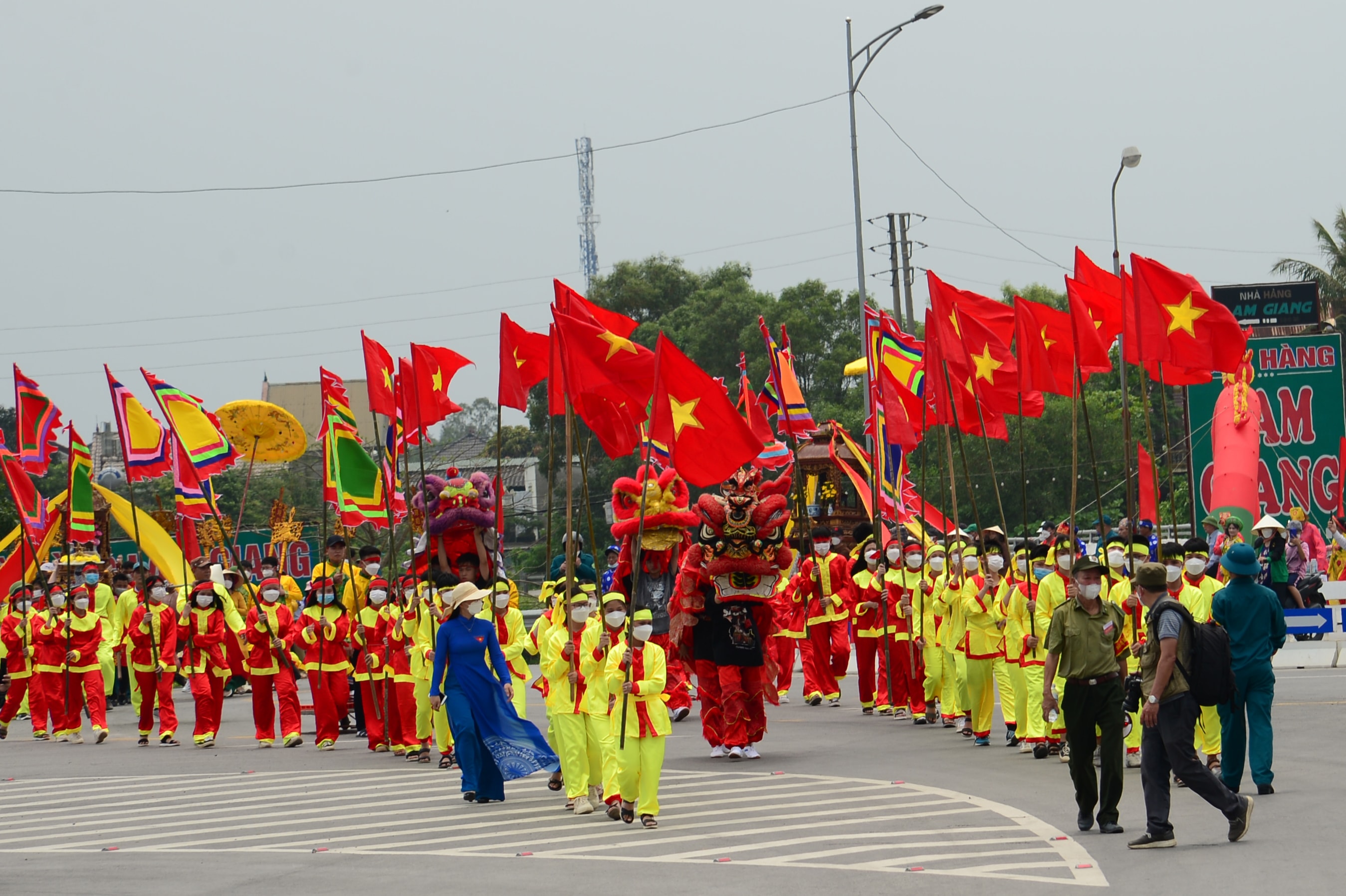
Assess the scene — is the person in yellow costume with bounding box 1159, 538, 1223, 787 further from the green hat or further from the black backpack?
the green hat

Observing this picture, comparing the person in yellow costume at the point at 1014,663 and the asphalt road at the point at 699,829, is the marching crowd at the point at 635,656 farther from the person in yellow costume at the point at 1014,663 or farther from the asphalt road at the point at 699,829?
the asphalt road at the point at 699,829

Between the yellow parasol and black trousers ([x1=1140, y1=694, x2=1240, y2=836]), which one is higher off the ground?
the yellow parasol

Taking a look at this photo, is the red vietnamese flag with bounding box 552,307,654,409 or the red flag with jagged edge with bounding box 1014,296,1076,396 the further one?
the red flag with jagged edge with bounding box 1014,296,1076,396

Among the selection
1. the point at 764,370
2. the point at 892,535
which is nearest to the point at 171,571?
the point at 892,535

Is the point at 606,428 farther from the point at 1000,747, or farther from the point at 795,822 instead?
the point at 795,822

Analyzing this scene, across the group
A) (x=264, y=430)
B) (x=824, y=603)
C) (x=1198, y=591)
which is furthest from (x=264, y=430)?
(x=1198, y=591)

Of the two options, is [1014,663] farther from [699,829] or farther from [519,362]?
[519,362]

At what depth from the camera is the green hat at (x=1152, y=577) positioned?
31.2 ft

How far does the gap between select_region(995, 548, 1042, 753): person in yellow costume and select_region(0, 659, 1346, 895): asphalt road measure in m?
0.32

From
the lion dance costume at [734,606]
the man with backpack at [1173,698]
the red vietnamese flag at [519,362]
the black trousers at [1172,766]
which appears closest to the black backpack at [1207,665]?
the man with backpack at [1173,698]

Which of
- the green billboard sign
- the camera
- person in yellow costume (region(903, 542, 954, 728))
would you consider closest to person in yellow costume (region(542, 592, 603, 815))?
the camera

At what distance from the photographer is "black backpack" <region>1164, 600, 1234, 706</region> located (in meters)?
9.41

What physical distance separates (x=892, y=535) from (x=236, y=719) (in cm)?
876

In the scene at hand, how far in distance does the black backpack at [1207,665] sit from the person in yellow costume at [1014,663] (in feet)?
11.8
